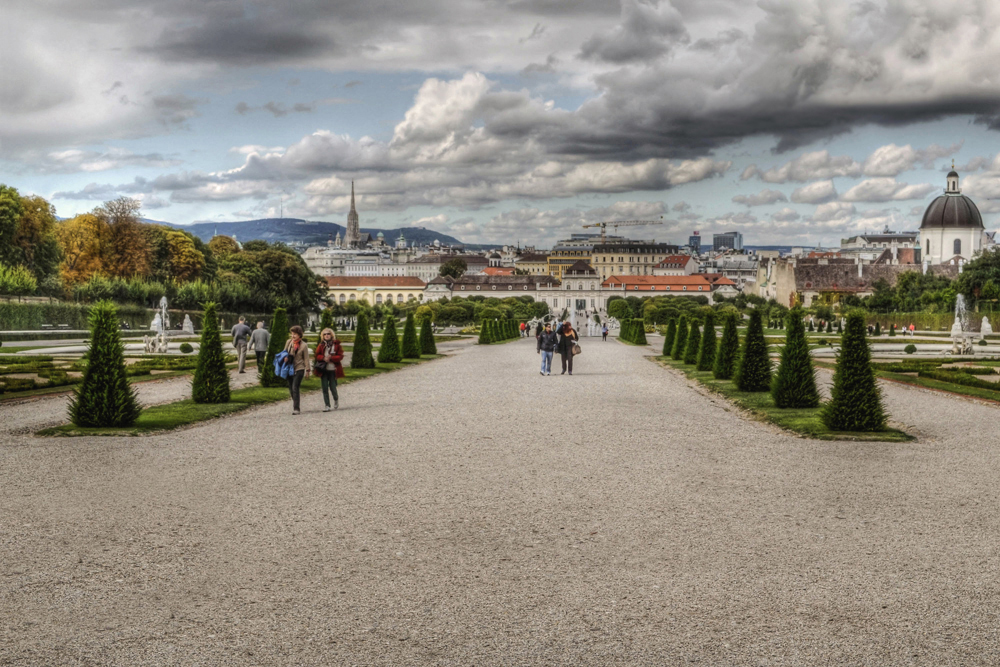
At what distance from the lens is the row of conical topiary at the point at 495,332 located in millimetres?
46991

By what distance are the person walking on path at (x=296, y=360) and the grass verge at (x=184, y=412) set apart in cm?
102

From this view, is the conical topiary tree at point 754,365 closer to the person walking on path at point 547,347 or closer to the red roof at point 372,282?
the person walking on path at point 547,347

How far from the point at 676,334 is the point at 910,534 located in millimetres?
23638

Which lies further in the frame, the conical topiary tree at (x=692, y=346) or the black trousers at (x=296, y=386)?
the conical topiary tree at (x=692, y=346)

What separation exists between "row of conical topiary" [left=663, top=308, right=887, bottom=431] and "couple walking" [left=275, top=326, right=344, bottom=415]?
6544 millimetres

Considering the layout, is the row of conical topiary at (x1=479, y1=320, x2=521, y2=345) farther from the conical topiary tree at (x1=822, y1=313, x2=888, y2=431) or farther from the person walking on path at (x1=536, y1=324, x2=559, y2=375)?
the conical topiary tree at (x1=822, y1=313, x2=888, y2=431)

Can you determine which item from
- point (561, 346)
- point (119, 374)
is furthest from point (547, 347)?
point (119, 374)

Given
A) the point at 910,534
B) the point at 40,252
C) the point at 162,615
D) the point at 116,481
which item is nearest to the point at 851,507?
the point at 910,534

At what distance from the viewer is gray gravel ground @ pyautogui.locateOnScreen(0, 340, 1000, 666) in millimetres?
4309

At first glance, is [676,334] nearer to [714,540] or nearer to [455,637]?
[714,540]

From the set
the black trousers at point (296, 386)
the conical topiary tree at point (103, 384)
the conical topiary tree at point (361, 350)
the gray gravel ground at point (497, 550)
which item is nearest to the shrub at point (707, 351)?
the conical topiary tree at point (361, 350)

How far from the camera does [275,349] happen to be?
58.4 feet

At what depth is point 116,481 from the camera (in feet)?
26.0

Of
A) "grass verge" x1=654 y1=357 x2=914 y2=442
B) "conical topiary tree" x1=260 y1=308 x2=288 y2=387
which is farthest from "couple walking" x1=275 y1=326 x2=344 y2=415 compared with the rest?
"grass verge" x1=654 y1=357 x2=914 y2=442
